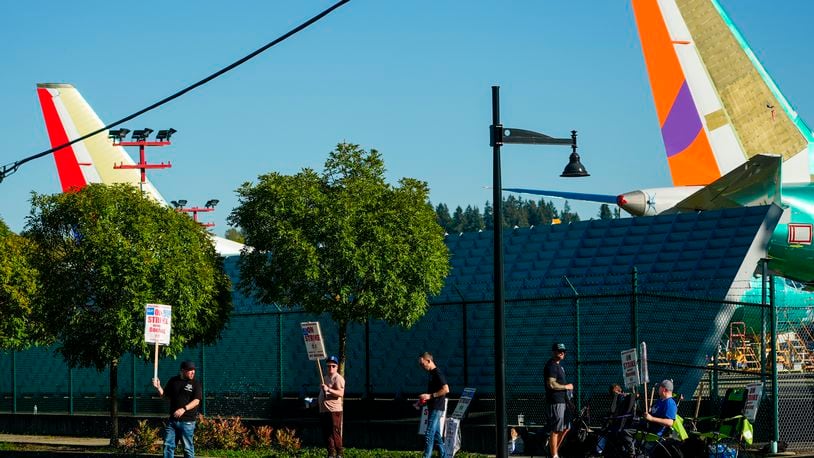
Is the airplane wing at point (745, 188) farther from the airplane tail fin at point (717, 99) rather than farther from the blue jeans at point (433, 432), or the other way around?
the blue jeans at point (433, 432)

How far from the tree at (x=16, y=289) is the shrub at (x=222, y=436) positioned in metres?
7.05

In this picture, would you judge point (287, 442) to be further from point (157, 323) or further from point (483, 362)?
point (483, 362)

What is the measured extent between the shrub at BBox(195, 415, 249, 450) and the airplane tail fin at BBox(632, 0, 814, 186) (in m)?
18.2

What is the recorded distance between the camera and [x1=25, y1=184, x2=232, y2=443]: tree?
85.4 ft

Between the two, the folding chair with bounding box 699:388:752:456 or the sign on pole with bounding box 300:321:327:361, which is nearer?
→ the folding chair with bounding box 699:388:752:456

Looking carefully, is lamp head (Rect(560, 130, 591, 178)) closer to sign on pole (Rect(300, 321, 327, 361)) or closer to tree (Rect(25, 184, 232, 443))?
sign on pole (Rect(300, 321, 327, 361))

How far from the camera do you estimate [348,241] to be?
26.9 metres

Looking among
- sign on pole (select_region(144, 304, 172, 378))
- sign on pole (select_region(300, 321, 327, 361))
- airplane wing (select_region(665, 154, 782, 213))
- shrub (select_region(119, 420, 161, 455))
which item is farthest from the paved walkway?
airplane wing (select_region(665, 154, 782, 213))

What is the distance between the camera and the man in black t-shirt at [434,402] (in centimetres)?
1805

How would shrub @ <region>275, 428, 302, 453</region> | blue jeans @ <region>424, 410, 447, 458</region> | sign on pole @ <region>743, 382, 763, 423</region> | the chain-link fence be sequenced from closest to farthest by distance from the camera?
sign on pole @ <region>743, 382, 763, 423</region>, blue jeans @ <region>424, 410, 447, 458</region>, shrub @ <region>275, 428, 302, 453</region>, the chain-link fence

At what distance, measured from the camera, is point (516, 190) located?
4212 centimetres

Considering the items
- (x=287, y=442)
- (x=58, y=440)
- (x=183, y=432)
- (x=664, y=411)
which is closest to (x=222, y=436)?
(x=287, y=442)

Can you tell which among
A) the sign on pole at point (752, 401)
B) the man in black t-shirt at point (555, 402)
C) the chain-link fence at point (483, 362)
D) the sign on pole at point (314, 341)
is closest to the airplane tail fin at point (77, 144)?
the chain-link fence at point (483, 362)

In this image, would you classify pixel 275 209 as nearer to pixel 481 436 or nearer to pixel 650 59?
pixel 481 436
